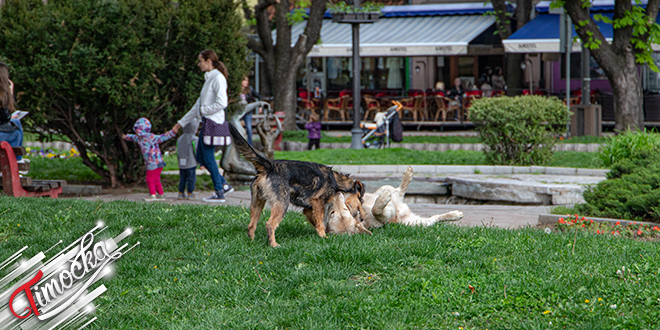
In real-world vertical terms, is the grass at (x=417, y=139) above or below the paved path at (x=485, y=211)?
above

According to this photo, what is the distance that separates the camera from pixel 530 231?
5621 millimetres

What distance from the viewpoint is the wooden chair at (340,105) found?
22922mm

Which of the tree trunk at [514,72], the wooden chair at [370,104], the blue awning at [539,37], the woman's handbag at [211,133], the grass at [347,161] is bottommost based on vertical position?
the grass at [347,161]

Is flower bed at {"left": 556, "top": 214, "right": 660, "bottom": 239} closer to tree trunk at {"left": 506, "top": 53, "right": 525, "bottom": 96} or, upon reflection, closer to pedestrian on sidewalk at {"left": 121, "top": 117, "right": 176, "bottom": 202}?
pedestrian on sidewalk at {"left": 121, "top": 117, "right": 176, "bottom": 202}

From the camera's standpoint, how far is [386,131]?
16531 millimetres

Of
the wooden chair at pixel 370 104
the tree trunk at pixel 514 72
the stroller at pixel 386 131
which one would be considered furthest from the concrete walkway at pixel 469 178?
the tree trunk at pixel 514 72

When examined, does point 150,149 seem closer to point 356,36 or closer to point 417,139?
point 356,36

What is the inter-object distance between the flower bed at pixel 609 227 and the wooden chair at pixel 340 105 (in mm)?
16562

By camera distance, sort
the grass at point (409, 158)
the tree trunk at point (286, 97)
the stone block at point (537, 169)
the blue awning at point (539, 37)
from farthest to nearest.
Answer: the tree trunk at point (286, 97)
the blue awning at point (539, 37)
the grass at point (409, 158)
the stone block at point (537, 169)

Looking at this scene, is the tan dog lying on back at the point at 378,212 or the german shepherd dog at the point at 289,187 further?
the tan dog lying on back at the point at 378,212

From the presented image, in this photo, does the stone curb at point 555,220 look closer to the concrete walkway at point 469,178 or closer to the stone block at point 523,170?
the concrete walkway at point 469,178

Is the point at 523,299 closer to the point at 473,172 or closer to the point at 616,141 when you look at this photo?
the point at 616,141

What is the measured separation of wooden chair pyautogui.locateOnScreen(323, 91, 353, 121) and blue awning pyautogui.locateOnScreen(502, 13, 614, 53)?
19.5 feet

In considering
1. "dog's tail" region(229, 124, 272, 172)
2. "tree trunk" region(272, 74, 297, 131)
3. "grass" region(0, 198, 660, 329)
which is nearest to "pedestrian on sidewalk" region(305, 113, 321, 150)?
"tree trunk" region(272, 74, 297, 131)
